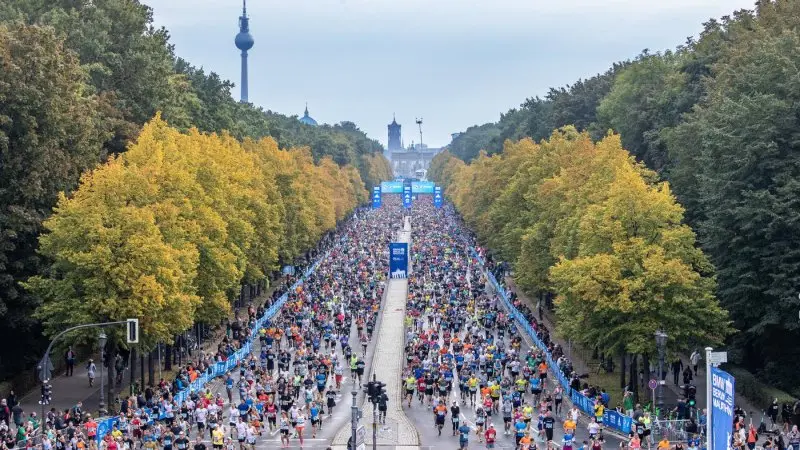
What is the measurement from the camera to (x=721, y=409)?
109ft

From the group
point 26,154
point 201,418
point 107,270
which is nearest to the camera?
point 201,418

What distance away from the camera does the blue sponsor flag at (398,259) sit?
102 m

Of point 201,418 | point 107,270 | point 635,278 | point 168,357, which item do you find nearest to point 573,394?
point 635,278

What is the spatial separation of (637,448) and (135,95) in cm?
5472

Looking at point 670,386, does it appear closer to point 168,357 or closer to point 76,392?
point 168,357

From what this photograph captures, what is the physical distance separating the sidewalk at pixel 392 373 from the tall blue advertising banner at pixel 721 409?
13827mm

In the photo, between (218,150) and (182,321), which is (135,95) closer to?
(218,150)

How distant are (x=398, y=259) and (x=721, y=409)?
69212 mm

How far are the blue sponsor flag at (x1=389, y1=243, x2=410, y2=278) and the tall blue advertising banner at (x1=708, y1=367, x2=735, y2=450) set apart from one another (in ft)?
221

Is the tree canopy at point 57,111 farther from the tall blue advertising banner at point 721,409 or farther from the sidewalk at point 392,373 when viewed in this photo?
the tall blue advertising banner at point 721,409

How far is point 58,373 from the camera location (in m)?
62.6

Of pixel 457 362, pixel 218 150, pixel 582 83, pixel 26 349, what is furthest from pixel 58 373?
pixel 582 83

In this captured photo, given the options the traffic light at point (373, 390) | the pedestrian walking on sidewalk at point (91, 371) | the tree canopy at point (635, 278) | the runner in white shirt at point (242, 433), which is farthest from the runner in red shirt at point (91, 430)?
the tree canopy at point (635, 278)

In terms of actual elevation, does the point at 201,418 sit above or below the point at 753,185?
below
